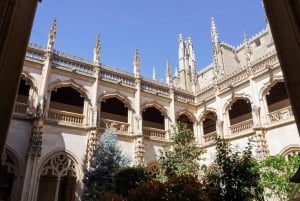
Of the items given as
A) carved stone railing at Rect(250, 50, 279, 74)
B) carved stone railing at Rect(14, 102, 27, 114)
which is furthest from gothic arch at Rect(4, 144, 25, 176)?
carved stone railing at Rect(250, 50, 279, 74)

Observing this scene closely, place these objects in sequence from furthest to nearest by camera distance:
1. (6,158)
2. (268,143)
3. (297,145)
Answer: (268,143)
(297,145)
(6,158)

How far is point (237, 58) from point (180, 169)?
2182 centimetres

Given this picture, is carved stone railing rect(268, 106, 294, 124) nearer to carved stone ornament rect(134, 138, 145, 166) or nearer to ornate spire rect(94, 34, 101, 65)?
carved stone ornament rect(134, 138, 145, 166)

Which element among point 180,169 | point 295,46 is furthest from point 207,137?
point 295,46

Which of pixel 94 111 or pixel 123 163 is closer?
pixel 123 163

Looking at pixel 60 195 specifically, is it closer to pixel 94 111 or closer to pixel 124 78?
pixel 94 111

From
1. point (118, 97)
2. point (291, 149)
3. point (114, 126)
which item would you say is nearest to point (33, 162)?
point (114, 126)

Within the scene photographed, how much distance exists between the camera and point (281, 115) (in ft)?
52.4

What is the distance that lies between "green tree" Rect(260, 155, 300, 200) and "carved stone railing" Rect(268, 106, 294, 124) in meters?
5.96

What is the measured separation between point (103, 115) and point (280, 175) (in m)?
14.1

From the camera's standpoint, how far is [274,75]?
55.2 feet

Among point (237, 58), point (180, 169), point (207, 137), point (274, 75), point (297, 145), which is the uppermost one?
point (237, 58)

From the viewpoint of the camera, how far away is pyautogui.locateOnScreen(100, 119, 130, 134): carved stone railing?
1739cm

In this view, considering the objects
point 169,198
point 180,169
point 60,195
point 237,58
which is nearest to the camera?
point 169,198
